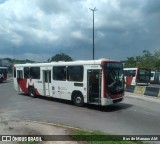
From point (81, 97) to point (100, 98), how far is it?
66.6 inches

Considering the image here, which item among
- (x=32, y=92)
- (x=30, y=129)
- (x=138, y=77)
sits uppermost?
(x=138, y=77)

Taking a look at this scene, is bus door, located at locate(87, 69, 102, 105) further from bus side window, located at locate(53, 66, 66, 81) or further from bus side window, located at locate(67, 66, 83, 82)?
bus side window, located at locate(53, 66, 66, 81)

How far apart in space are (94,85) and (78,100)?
1.63 m

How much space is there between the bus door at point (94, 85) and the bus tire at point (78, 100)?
67 centimetres

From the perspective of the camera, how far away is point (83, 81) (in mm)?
17172

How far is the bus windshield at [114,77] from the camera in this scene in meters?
16.3

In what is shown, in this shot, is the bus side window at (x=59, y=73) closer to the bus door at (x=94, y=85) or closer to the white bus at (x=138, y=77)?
the bus door at (x=94, y=85)

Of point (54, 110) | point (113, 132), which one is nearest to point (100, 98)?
point (54, 110)

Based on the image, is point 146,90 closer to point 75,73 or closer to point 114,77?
point 114,77

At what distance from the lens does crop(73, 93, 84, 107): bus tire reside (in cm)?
1744

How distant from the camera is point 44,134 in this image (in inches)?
373

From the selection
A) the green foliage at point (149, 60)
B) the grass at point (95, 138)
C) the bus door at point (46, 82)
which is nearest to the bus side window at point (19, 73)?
the bus door at point (46, 82)

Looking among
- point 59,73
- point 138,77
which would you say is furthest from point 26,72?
point 138,77

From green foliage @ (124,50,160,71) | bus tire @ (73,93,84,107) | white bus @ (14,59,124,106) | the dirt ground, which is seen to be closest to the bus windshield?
white bus @ (14,59,124,106)
